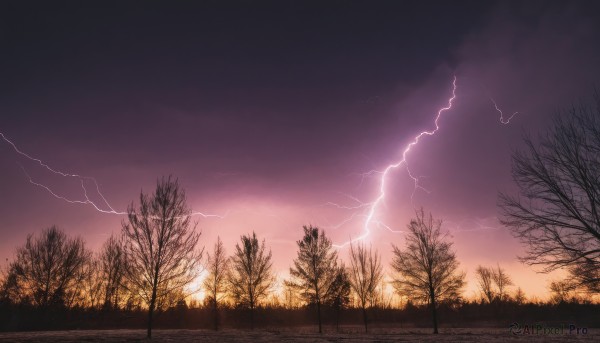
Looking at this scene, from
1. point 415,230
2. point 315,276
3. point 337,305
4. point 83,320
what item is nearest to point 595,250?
point 415,230

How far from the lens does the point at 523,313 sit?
44.3 metres

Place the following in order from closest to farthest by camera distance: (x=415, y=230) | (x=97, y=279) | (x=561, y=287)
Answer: (x=561, y=287) < (x=415, y=230) < (x=97, y=279)

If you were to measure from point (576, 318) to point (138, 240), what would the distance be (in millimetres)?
48959

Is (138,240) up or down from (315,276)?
up

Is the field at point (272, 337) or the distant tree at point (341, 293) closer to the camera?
the field at point (272, 337)

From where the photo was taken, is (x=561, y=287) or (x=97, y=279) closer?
(x=561, y=287)

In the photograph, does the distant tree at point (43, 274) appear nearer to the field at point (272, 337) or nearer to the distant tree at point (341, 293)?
the field at point (272, 337)

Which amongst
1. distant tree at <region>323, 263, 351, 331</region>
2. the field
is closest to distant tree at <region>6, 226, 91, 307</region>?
the field

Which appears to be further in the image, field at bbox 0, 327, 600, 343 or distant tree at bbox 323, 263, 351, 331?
distant tree at bbox 323, 263, 351, 331

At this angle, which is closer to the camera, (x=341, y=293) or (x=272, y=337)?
(x=272, y=337)

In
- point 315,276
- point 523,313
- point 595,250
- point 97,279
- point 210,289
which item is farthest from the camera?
point 523,313

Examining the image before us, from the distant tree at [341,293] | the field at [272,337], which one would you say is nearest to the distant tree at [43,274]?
the field at [272,337]

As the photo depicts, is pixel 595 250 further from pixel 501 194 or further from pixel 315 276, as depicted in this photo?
pixel 315 276

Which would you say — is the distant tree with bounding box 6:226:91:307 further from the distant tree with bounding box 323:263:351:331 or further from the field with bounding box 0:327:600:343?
the distant tree with bounding box 323:263:351:331
